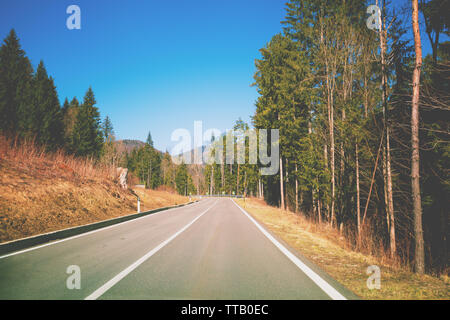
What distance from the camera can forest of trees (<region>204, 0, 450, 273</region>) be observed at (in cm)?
1074

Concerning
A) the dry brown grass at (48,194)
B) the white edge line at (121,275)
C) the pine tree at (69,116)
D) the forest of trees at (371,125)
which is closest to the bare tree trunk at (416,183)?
the forest of trees at (371,125)

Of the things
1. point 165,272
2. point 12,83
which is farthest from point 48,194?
point 12,83

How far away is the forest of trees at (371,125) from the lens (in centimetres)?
1074

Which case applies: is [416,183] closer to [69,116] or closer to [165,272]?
[165,272]

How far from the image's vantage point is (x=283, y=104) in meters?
23.3

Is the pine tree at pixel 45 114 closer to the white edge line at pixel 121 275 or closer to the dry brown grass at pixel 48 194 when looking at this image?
the dry brown grass at pixel 48 194

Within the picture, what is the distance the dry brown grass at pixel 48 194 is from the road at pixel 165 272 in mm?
3445

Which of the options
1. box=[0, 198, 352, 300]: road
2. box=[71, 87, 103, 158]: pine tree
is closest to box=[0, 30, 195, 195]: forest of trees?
box=[71, 87, 103, 158]: pine tree

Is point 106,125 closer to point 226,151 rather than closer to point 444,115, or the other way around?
point 226,151

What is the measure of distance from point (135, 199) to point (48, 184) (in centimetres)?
934

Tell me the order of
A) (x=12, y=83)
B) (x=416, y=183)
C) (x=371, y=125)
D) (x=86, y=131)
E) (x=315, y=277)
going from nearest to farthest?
(x=315, y=277) < (x=416, y=183) < (x=371, y=125) < (x=12, y=83) < (x=86, y=131)

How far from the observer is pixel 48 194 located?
12.0 meters

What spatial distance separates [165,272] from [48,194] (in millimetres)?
10826

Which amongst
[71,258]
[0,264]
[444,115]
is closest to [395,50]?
[444,115]
